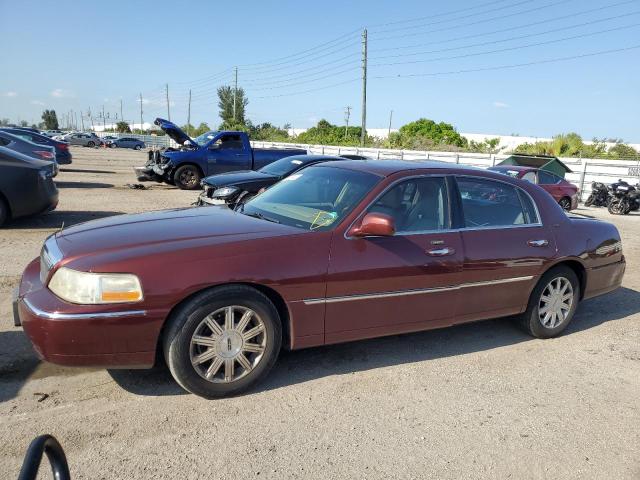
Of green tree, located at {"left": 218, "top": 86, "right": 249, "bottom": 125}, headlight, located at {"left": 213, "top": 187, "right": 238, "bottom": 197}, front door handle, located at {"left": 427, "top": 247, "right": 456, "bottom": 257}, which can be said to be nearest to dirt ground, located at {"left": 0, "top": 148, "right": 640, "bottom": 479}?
front door handle, located at {"left": 427, "top": 247, "right": 456, "bottom": 257}

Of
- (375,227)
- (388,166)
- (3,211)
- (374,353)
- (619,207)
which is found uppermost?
(388,166)

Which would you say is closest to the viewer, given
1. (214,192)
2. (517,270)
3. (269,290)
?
(269,290)

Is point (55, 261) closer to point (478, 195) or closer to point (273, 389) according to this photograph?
point (273, 389)

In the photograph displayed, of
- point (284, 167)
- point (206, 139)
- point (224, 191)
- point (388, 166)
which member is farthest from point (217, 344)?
point (206, 139)

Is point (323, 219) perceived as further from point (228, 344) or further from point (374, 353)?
point (374, 353)

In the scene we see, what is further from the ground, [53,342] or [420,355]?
[53,342]

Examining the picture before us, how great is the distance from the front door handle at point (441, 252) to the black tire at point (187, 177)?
12.4 metres

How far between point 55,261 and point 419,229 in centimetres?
260

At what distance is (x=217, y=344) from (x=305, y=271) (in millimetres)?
746

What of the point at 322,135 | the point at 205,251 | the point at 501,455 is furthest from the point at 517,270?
the point at 322,135

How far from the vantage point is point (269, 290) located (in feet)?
11.4

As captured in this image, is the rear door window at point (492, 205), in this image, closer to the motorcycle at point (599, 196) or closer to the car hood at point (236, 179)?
the car hood at point (236, 179)

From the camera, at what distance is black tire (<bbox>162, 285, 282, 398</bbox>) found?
318cm

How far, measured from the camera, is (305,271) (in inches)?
138
